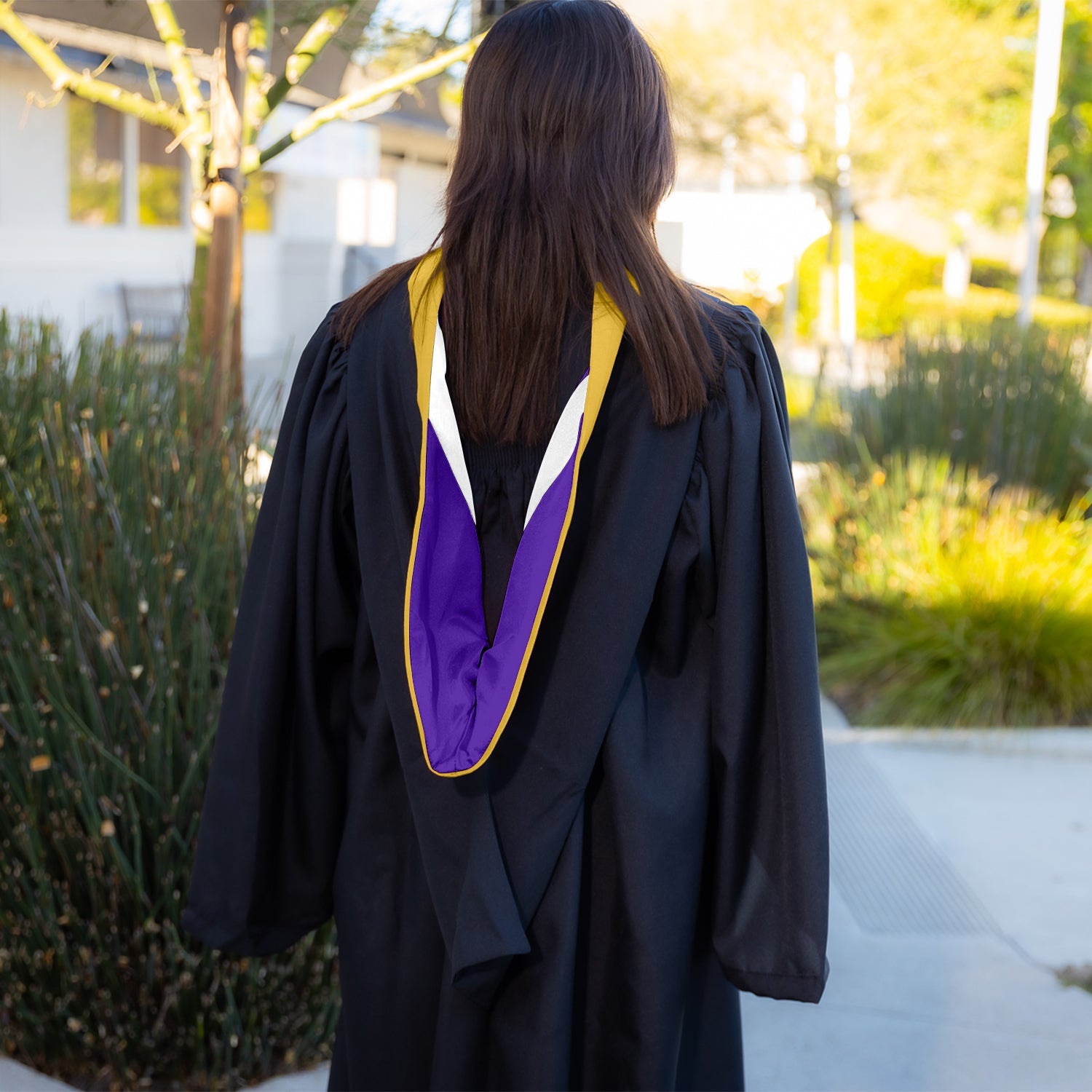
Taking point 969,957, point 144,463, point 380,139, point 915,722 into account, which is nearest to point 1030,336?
point 915,722

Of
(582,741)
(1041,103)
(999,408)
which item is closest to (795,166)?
(1041,103)

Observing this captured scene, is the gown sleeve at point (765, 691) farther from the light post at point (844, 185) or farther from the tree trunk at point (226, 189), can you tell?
the light post at point (844, 185)

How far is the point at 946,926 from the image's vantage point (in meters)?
3.04

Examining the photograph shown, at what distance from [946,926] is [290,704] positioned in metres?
2.05

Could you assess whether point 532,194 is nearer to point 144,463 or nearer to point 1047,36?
point 144,463

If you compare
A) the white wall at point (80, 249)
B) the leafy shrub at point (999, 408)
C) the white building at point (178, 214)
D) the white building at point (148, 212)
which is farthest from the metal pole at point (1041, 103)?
the white wall at point (80, 249)

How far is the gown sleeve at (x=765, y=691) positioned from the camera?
148 cm

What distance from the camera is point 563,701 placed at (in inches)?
58.8

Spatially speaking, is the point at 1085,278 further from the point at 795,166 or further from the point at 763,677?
the point at 763,677

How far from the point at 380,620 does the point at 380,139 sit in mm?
15897

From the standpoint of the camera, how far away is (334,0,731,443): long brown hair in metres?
1.43

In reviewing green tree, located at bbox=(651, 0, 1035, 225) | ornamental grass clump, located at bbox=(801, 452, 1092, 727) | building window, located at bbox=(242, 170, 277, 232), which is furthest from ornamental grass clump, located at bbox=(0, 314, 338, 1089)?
green tree, located at bbox=(651, 0, 1035, 225)

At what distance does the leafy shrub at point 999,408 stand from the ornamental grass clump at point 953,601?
118 mm

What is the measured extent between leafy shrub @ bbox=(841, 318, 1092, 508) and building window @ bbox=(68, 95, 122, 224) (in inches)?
297
